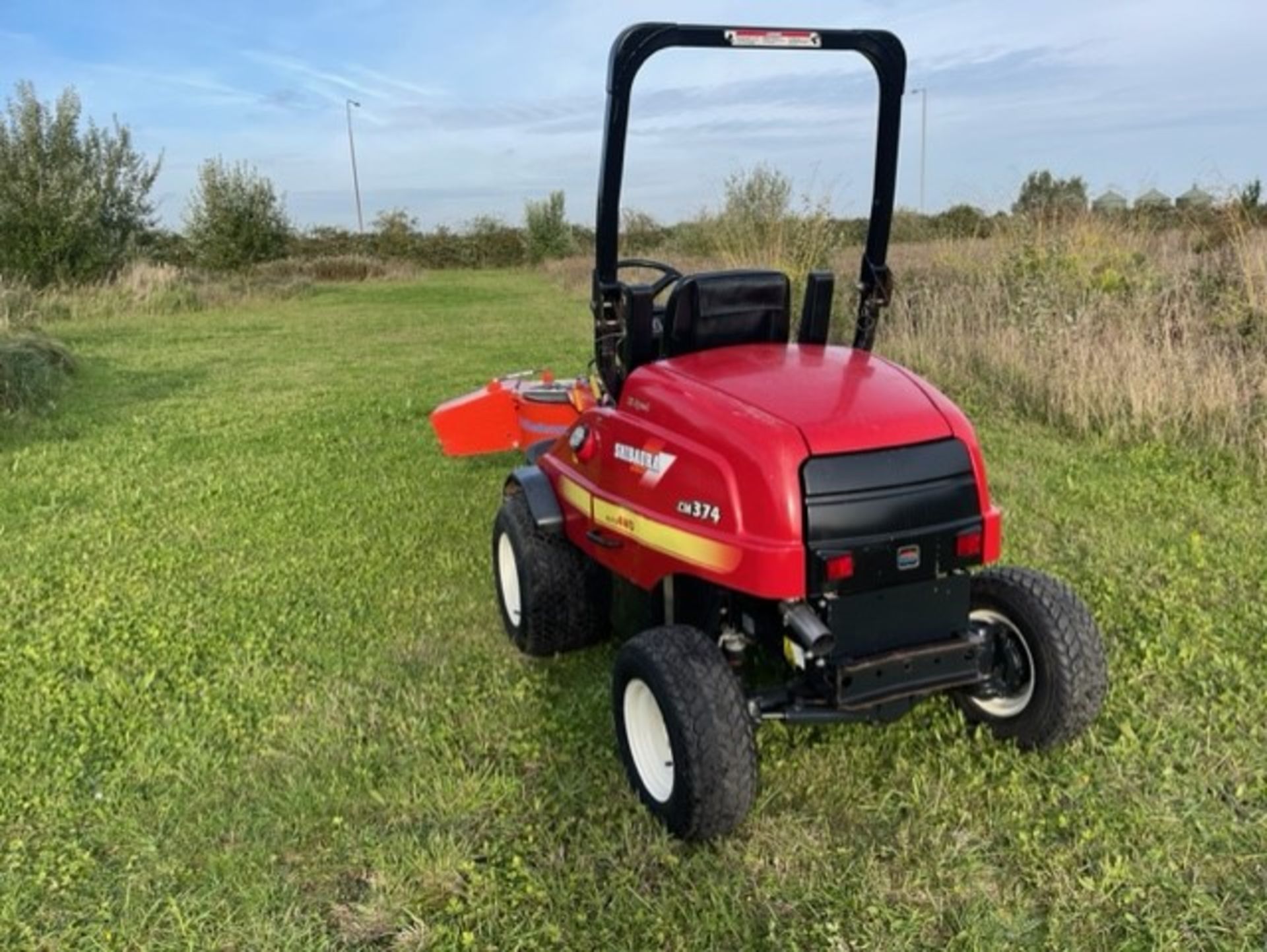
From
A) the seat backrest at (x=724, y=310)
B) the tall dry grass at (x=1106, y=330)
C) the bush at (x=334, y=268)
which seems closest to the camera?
the seat backrest at (x=724, y=310)

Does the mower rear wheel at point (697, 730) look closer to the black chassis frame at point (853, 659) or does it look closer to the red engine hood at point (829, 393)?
the black chassis frame at point (853, 659)

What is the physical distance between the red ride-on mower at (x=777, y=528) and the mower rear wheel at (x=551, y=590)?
0.42ft

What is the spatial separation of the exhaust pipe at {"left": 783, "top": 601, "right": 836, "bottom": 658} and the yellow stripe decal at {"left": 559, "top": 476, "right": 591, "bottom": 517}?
0.82 metres

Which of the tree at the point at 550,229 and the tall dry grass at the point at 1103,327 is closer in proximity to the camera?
the tall dry grass at the point at 1103,327

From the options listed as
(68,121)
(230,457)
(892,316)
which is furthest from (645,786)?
(68,121)

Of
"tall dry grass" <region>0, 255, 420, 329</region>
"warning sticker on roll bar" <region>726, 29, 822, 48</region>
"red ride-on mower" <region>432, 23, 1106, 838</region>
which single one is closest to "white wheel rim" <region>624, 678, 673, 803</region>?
"red ride-on mower" <region>432, 23, 1106, 838</region>

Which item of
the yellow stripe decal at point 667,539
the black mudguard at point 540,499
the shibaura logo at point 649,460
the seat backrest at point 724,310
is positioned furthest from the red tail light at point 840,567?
the black mudguard at point 540,499

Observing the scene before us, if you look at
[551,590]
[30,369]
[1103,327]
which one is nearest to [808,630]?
[551,590]

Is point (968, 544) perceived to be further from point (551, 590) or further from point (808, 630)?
point (551, 590)

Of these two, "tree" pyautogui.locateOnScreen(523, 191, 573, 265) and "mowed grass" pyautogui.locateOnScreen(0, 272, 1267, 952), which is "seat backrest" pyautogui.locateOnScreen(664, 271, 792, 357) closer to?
"mowed grass" pyautogui.locateOnScreen(0, 272, 1267, 952)

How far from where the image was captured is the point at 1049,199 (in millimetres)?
9898

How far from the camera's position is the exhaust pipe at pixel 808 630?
2531 mm

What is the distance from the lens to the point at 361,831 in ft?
8.94

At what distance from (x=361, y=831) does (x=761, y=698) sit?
42.5 inches
